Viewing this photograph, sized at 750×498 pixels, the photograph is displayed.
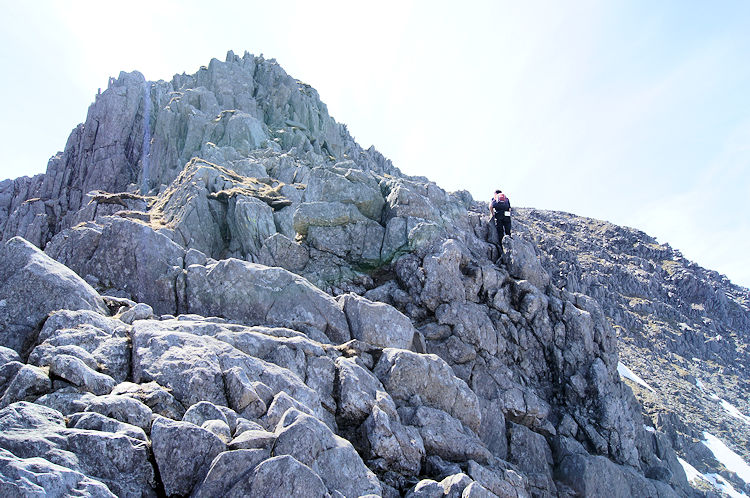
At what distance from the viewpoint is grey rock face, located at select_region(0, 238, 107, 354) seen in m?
14.7

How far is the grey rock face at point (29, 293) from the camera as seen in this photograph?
48.2ft

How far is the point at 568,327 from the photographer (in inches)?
1177

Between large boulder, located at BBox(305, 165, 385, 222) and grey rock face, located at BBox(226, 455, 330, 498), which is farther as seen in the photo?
large boulder, located at BBox(305, 165, 385, 222)

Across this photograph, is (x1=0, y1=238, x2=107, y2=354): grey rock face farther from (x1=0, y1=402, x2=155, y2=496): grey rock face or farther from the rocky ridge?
the rocky ridge

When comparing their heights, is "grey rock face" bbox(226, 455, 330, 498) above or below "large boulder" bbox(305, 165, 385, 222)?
below

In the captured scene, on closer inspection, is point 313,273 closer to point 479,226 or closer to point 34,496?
point 479,226

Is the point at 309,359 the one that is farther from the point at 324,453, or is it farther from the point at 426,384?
the point at 324,453

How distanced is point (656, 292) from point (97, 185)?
165787 millimetres

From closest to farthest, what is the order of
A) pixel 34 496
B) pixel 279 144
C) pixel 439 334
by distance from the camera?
pixel 34 496
pixel 439 334
pixel 279 144

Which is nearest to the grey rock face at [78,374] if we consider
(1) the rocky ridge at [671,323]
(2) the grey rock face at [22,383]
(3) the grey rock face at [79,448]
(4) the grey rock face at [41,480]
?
(2) the grey rock face at [22,383]

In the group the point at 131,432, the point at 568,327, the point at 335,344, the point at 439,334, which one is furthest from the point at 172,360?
the point at 568,327

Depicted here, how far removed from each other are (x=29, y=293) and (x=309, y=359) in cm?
964

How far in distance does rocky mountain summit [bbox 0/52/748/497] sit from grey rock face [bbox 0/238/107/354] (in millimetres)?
62

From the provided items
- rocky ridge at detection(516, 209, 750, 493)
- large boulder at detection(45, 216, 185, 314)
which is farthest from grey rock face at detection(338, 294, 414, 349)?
rocky ridge at detection(516, 209, 750, 493)
